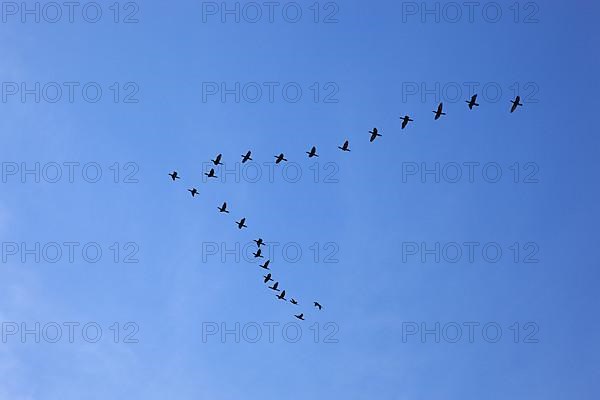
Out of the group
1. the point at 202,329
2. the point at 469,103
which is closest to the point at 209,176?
the point at 202,329

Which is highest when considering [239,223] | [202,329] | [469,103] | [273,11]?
[273,11]

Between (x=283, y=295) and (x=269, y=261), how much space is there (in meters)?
5.95

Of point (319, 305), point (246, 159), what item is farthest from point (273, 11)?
point (319, 305)

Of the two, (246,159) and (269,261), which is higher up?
(246,159)

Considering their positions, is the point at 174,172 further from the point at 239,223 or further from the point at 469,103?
the point at 469,103

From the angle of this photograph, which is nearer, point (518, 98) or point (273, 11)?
point (518, 98)

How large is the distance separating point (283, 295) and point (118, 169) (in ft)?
89.4

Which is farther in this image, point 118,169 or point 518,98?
point 118,169

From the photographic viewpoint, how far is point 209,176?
4710 inches

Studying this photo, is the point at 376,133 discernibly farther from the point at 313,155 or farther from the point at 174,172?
the point at 174,172

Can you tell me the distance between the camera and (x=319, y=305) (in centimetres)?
12500

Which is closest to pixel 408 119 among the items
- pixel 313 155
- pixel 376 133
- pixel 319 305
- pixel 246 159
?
pixel 376 133

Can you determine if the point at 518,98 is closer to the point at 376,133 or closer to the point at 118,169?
the point at 376,133

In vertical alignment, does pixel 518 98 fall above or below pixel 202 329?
above
